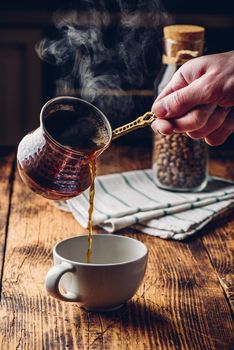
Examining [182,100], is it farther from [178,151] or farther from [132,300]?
[178,151]

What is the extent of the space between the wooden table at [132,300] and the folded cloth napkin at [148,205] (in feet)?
0.09

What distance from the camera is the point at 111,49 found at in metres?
2.55

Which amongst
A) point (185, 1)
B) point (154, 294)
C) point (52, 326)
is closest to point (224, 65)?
point (154, 294)

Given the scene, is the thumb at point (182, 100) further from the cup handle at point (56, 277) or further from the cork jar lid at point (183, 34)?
the cork jar lid at point (183, 34)

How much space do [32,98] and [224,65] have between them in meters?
1.49

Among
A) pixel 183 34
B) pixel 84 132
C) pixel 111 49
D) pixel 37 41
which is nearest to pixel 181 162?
pixel 183 34

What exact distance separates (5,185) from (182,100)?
2.36 feet

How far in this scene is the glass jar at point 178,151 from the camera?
5.50 ft

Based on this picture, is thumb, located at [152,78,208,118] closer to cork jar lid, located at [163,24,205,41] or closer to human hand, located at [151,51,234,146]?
human hand, located at [151,51,234,146]

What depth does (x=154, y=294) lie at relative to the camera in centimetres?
118

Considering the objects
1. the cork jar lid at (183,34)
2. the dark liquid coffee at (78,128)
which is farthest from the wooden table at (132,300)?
the cork jar lid at (183,34)

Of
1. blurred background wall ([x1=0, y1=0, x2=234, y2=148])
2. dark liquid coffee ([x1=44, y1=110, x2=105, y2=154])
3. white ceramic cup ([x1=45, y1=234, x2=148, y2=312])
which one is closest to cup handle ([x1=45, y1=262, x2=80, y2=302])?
white ceramic cup ([x1=45, y1=234, x2=148, y2=312])

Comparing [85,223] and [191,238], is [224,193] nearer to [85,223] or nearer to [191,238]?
A: [191,238]

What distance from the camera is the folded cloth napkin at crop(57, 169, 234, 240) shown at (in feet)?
4.91
